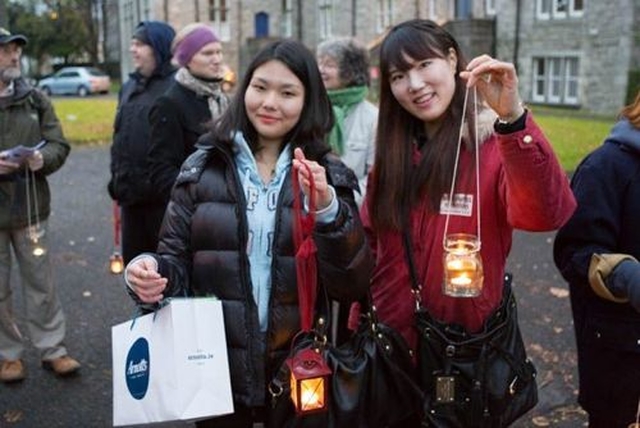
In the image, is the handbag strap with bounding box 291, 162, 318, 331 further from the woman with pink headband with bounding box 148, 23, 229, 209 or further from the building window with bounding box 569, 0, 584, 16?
the building window with bounding box 569, 0, 584, 16

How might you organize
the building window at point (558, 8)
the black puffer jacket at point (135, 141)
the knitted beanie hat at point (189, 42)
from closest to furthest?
the knitted beanie hat at point (189, 42) < the black puffer jacket at point (135, 141) < the building window at point (558, 8)

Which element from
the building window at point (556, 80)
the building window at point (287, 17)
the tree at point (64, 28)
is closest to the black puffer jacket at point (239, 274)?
the building window at point (556, 80)

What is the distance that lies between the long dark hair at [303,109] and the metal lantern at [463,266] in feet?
2.11

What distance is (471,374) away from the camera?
2404mm

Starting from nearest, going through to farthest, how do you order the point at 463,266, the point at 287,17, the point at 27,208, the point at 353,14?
the point at 463,266, the point at 27,208, the point at 353,14, the point at 287,17

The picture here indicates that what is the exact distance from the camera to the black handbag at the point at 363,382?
93.3 inches

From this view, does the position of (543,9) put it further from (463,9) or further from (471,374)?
(471,374)

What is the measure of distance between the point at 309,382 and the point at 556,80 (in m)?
28.3

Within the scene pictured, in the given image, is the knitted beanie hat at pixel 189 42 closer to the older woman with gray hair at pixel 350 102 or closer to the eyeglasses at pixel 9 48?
the older woman with gray hair at pixel 350 102

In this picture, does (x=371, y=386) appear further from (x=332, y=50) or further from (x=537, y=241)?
(x=537, y=241)

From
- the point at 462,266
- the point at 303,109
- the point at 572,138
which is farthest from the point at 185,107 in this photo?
the point at 572,138

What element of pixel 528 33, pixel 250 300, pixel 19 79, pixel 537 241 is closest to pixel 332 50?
pixel 19 79

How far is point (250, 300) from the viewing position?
246 centimetres

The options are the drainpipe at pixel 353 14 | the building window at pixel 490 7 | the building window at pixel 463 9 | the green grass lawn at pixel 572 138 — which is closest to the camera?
the green grass lawn at pixel 572 138
